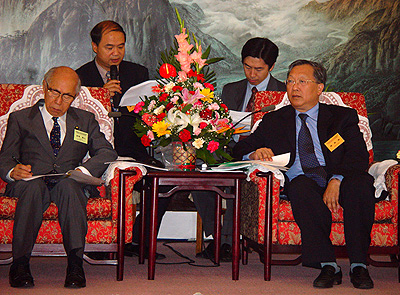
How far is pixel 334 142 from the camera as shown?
2.95 metres

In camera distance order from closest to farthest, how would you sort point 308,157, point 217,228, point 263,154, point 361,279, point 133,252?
1. point 361,279
2. point 263,154
3. point 308,157
4. point 217,228
5. point 133,252

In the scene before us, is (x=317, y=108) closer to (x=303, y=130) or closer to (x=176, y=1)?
(x=303, y=130)

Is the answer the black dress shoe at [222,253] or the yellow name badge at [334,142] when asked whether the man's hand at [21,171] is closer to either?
the black dress shoe at [222,253]

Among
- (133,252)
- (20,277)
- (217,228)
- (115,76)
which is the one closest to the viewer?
(20,277)

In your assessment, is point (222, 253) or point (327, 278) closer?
point (327, 278)

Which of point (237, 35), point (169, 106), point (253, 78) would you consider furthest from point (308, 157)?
point (237, 35)

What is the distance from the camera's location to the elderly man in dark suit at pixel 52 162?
8.21ft

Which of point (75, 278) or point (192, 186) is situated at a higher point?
point (192, 186)

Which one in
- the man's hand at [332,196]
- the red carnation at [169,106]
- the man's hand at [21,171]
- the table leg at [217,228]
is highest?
the red carnation at [169,106]

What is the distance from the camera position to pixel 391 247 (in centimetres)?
280

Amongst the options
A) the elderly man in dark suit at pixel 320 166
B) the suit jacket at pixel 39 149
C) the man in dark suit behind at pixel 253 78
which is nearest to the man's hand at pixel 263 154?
the elderly man in dark suit at pixel 320 166

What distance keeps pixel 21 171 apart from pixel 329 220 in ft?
5.30

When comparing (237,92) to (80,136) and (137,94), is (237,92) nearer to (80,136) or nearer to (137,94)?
(137,94)

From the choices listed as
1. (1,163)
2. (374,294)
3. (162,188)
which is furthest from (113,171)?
(374,294)
